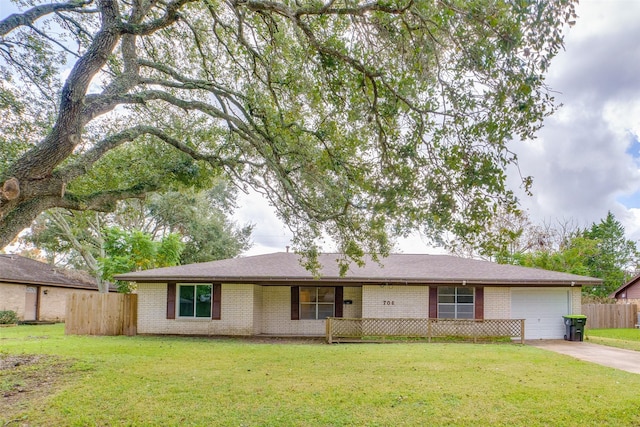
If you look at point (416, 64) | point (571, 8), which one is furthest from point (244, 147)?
point (571, 8)

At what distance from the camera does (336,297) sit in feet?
51.9

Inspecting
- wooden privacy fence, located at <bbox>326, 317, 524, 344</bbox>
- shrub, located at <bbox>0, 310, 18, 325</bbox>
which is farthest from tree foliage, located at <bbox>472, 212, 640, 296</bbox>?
shrub, located at <bbox>0, 310, 18, 325</bbox>

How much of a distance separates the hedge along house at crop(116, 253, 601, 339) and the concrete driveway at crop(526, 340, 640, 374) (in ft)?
4.96

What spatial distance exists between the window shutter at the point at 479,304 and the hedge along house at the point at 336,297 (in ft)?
0.12

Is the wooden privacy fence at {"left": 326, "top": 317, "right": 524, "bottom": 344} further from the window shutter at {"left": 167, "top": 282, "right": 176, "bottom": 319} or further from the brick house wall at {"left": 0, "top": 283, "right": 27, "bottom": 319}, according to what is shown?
the brick house wall at {"left": 0, "top": 283, "right": 27, "bottom": 319}

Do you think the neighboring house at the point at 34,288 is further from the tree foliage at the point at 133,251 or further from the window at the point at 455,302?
the window at the point at 455,302

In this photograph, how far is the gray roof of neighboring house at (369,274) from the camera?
1430 centimetres

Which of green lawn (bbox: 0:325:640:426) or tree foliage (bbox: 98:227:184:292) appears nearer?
green lawn (bbox: 0:325:640:426)

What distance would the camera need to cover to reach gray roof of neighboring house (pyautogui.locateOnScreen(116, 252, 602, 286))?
14.3m

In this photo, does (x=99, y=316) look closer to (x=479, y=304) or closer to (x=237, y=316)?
(x=237, y=316)

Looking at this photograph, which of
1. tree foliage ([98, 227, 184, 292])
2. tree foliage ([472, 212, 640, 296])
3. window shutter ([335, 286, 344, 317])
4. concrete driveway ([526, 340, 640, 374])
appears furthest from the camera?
tree foliage ([472, 212, 640, 296])

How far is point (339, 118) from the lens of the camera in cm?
736

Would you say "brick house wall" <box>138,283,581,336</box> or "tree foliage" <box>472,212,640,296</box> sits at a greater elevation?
"tree foliage" <box>472,212,640,296</box>

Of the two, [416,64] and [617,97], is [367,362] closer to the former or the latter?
[416,64]
